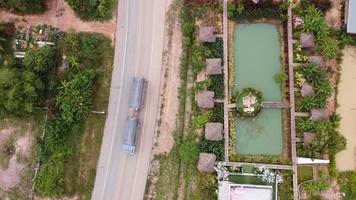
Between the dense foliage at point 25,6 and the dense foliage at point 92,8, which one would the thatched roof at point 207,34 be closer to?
the dense foliage at point 92,8

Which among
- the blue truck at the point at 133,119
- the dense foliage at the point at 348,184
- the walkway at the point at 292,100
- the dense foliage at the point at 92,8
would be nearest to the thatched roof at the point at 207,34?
the blue truck at the point at 133,119

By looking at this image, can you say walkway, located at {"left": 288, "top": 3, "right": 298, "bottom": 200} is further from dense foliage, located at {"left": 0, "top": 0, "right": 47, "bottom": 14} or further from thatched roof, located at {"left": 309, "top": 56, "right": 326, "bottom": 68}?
dense foliage, located at {"left": 0, "top": 0, "right": 47, "bottom": 14}

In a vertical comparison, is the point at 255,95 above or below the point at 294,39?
below

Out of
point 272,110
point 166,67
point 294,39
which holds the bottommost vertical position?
point 272,110

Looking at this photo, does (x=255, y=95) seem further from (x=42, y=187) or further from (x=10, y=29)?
(x=10, y=29)

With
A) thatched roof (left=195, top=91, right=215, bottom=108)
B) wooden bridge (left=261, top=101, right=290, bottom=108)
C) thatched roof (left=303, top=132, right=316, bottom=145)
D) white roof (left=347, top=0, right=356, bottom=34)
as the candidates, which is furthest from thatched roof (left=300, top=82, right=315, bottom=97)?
thatched roof (left=195, top=91, right=215, bottom=108)

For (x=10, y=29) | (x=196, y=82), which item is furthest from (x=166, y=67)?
(x=10, y=29)
